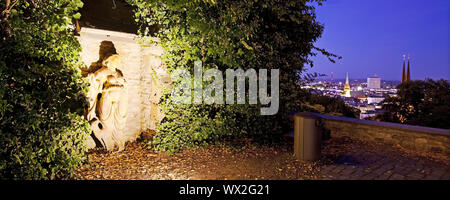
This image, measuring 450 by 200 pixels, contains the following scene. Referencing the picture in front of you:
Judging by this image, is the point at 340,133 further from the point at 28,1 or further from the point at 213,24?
the point at 28,1

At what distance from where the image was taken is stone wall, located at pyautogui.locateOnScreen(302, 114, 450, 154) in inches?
219

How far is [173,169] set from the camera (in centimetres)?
439

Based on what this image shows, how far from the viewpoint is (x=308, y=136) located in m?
4.83

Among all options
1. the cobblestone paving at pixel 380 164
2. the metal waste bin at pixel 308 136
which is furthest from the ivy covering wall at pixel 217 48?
the cobblestone paving at pixel 380 164

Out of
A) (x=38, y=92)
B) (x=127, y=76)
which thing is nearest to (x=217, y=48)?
(x=127, y=76)

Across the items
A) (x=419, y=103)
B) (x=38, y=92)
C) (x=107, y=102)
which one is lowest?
(x=419, y=103)

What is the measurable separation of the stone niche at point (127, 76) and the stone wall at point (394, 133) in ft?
12.7

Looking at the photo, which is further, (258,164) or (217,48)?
(217,48)

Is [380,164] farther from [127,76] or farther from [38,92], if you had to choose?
[38,92]

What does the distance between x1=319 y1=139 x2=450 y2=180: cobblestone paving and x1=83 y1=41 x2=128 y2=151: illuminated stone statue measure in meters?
4.12

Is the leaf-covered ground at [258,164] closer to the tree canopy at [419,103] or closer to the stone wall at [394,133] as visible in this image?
the stone wall at [394,133]

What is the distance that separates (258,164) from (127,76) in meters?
3.69
